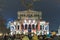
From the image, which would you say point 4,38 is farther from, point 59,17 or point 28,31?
point 59,17

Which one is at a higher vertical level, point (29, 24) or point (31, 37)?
point (29, 24)

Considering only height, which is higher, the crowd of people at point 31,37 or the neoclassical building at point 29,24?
the neoclassical building at point 29,24

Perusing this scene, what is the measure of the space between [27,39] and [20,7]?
0.39 meters

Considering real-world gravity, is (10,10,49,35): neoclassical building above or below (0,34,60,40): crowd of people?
above

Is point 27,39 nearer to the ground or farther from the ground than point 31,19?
nearer to the ground

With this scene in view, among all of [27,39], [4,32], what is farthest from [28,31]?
[4,32]

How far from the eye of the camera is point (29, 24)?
2000 mm

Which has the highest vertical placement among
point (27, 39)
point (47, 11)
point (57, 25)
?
point (47, 11)

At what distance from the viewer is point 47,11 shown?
2.04 metres

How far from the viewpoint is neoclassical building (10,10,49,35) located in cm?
198

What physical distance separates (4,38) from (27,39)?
0.28 m

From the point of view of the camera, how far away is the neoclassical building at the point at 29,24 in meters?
1.98

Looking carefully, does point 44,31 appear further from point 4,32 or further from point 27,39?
point 4,32

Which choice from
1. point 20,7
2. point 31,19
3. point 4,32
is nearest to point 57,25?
point 31,19
